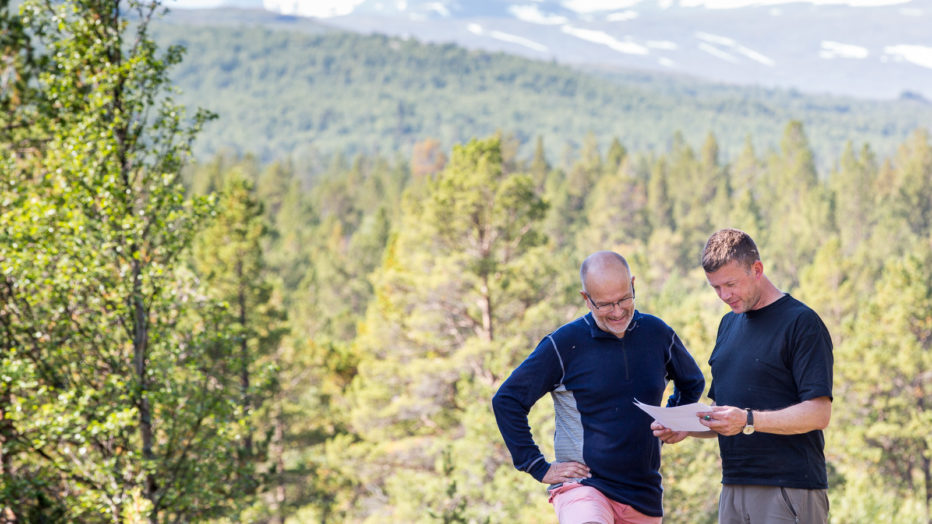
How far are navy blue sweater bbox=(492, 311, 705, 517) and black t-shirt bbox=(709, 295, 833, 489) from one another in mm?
344

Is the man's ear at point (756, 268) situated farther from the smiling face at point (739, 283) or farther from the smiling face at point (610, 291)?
the smiling face at point (610, 291)

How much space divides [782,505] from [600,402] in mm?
879

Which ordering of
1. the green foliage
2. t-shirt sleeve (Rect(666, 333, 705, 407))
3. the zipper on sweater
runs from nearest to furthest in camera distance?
the zipper on sweater < t-shirt sleeve (Rect(666, 333, 705, 407)) < the green foliage

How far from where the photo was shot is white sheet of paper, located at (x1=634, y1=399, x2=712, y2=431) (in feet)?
12.3

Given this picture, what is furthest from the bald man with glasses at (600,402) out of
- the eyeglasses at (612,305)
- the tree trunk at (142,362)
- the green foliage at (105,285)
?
the tree trunk at (142,362)

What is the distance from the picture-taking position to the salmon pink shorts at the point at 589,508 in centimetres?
374

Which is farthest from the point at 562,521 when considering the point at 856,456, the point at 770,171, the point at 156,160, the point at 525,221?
the point at 770,171

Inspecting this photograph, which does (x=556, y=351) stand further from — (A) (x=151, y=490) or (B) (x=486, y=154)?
(B) (x=486, y=154)

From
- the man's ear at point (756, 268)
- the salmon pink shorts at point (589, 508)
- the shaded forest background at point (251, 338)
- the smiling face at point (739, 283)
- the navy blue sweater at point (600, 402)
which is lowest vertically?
the shaded forest background at point (251, 338)

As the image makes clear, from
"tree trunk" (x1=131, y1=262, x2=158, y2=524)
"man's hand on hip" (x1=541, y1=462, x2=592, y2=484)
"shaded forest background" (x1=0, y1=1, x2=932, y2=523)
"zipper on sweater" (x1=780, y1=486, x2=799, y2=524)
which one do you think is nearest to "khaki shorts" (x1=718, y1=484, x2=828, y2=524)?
"zipper on sweater" (x1=780, y1=486, x2=799, y2=524)

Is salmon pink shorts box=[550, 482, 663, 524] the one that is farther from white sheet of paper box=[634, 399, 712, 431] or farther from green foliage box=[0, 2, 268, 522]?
green foliage box=[0, 2, 268, 522]

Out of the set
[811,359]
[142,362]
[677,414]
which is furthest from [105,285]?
[811,359]

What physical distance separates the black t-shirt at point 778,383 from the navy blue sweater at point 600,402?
1.13ft

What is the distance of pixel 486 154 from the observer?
76.9ft
